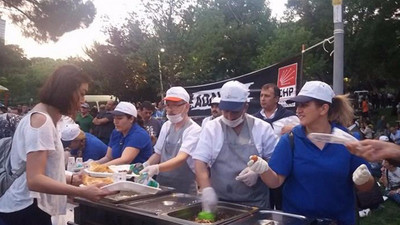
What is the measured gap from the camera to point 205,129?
117 inches

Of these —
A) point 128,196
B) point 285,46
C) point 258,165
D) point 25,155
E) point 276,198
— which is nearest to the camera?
point 25,155

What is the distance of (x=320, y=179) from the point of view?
237cm

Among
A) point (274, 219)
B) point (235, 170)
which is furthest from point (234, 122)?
point (274, 219)

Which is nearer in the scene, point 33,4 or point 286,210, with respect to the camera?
point 286,210

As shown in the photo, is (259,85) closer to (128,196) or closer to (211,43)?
(128,196)

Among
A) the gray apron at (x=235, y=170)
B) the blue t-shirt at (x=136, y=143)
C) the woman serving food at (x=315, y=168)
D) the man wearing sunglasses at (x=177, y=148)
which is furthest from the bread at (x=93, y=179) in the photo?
the woman serving food at (x=315, y=168)

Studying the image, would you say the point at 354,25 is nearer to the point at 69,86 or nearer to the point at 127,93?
the point at 127,93

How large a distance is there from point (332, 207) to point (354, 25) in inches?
1047

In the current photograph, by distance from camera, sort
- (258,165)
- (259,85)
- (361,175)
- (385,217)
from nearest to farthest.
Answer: (361,175)
(258,165)
(385,217)
(259,85)

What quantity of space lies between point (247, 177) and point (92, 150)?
226cm

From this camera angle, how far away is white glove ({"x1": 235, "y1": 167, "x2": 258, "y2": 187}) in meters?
2.66

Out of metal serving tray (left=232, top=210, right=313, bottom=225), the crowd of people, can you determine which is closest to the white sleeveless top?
the crowd of people

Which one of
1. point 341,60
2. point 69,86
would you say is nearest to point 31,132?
point 69,86

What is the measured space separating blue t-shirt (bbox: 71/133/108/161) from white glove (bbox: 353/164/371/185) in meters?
2.91
